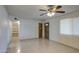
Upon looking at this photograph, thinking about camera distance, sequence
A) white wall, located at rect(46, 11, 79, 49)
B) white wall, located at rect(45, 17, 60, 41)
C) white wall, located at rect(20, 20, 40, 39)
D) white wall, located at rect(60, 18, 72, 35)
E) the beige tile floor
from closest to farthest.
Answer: the beige tile floor, white wall, located at rect(46, 11, 79, 49), white wall, located at rect(60, 18, 72, 35), white wall, located at rect(45, 17, 60, 41), white wall, located at rect(20, 20, 40, 39)

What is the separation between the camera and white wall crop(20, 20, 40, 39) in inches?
419

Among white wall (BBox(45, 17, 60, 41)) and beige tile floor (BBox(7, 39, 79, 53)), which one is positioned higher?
white wall (BBox(45, 17, 60, 41))

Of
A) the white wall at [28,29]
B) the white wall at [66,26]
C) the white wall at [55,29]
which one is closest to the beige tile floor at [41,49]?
the white wall at [66,26]

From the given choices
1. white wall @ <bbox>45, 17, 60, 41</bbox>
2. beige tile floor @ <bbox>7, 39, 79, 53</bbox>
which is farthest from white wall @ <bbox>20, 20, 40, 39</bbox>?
beige tile floor @ <bbox>7, 39, 79, 53</bbox>

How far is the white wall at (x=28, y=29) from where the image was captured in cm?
1064

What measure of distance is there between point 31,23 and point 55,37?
325 cm

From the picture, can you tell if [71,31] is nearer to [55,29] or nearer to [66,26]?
[66,26]

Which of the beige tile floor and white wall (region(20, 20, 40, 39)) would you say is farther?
white wall (region(20, 20, 40, 39))

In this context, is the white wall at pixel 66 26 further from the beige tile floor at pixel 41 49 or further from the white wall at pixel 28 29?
the white wall at pixel 28 29

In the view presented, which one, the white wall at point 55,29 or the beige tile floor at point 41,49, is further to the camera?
the white wall at point 55,29

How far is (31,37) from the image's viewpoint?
11.2 m

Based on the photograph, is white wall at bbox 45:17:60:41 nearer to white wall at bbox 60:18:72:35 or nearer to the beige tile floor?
white wall at bbox 60:18:72:35
